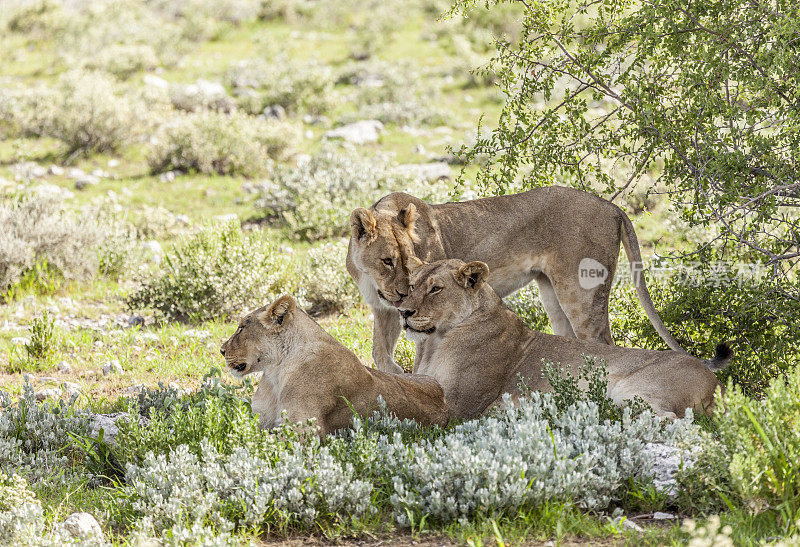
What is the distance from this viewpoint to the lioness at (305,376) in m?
5.38

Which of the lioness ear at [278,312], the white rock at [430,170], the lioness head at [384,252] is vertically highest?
the white rock at [430,170]

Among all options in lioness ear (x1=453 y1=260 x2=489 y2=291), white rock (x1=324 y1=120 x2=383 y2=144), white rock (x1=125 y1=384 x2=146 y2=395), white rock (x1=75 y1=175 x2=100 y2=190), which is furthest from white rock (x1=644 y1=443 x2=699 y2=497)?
white rock (x1=324 y1=120 x2=383 y2=144)

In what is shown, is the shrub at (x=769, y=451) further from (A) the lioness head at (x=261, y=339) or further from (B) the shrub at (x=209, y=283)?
(B) the shrub at (x=209, y=283)

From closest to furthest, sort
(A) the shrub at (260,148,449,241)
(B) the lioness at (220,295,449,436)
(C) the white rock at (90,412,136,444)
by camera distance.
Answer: (B) the lioness at (220,295,449,436) → (C) the white rock at (90,412,136,444) → (A) the shrub at (260,148,449,241)

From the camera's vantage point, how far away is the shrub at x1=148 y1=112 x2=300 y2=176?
15.4 meters

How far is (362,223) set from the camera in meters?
6.94

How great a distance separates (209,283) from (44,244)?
2.59 meters

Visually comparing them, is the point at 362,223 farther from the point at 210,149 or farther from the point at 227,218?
the point at 210,149

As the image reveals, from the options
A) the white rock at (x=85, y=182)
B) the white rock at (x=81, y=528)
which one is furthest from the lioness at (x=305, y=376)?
the white rock at (x=85, y=182)

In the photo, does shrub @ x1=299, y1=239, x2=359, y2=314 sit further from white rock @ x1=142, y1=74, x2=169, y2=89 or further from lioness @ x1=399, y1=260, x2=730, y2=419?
white rock @ x1=142, y1=74, x2=169, y2=89

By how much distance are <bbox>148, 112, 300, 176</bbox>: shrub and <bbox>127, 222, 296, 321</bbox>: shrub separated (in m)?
5.42

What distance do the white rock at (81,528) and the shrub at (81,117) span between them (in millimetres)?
13133

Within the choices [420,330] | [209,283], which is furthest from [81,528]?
[209,283]

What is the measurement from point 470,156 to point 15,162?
35.7ft
